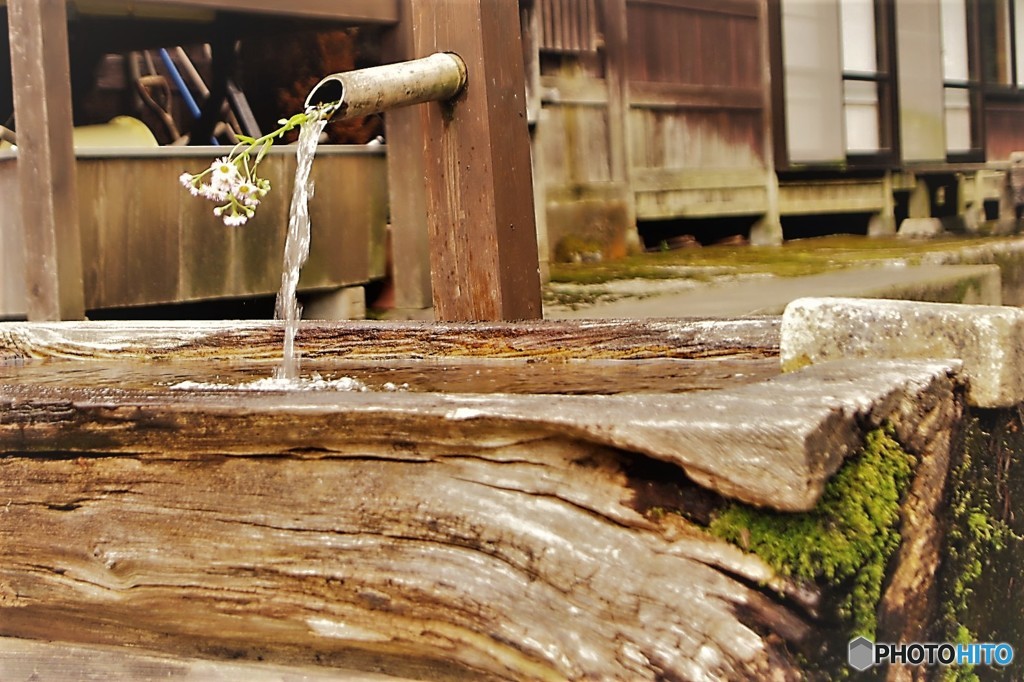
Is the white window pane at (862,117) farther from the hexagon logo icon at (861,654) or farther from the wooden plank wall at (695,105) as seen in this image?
the hexagon logo icon at (861,654)

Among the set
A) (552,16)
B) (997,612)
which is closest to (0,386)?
(997,612)

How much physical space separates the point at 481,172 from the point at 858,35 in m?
7.50

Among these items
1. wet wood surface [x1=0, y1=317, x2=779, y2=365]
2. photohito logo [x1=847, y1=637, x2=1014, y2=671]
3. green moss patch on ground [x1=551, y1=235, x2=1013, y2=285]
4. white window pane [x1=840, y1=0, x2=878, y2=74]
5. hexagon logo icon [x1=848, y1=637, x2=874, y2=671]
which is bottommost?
photohito logo [x1=847, y1=637, x2=1014, y2=671]

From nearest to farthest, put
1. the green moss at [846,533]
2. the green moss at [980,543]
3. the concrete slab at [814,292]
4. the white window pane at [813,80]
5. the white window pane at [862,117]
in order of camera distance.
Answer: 1. the green moss at [846,533]
2. the green moss at [980,543]
3. the concrete slab at [814,292]
4. the white window pane at [813,80]
5. the white window pane at [862,117]

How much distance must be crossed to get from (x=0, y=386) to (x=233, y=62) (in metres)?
4.49

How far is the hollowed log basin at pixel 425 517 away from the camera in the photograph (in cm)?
121

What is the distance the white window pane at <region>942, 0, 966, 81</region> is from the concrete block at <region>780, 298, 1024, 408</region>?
31.4 feet

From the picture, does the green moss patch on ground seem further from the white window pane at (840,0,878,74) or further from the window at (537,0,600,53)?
the white window pane at (840,0,878,74)

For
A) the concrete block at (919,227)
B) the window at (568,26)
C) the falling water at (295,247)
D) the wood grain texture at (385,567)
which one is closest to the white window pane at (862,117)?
the concrete block at (919,227)

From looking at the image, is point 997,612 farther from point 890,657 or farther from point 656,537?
point 656,537

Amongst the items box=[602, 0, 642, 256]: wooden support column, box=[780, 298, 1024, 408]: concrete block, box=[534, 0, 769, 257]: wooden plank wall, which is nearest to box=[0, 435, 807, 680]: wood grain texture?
box=[780, 298, 1024, 408]: concrete block

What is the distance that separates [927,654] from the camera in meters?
1.37

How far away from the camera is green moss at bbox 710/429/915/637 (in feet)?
3.93

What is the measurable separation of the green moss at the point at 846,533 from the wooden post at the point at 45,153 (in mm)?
3156
